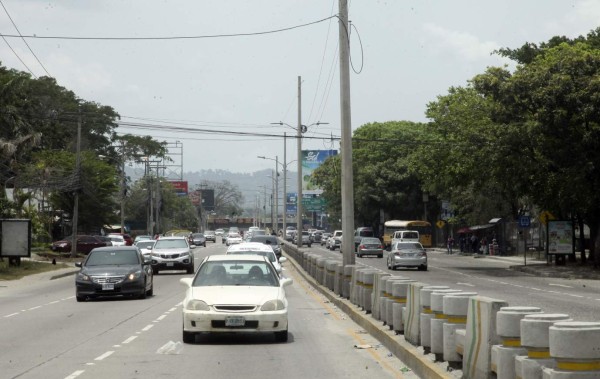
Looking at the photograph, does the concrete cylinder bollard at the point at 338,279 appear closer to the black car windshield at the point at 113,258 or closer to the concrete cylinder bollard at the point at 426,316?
the black car windshield at the point at 113,258

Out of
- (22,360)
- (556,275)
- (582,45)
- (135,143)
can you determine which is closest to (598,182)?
(556,275)

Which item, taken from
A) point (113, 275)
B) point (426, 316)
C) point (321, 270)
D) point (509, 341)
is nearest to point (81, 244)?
point (321, 270)

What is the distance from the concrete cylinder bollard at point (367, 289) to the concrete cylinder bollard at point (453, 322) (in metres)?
8.63

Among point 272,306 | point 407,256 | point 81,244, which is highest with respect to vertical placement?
point 81,244

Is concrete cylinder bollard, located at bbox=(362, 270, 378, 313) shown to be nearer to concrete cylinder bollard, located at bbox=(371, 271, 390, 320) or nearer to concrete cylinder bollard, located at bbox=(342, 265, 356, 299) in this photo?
concrete cylinder bollard, located at bbox=(371, 271, 390, 320)

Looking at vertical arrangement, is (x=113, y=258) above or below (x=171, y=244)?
below

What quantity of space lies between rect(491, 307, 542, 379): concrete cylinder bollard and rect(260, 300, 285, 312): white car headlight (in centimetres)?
769

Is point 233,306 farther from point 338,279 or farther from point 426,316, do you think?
point 338,279

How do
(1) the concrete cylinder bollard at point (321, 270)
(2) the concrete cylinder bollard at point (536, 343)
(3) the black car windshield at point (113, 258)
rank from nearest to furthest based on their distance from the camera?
(2) the concrete cylinder bollard at point (536, 343), (3) the black car windshield at point (113, 258), (1) the concrete cylinder bollard at point (321, 270)

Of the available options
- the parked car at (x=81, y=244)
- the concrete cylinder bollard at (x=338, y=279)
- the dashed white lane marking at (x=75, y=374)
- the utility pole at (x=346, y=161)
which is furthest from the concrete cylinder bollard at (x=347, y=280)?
the parked car at (x=81, y=244)

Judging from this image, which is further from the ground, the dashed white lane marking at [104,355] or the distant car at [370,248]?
the distant car at [370,248]

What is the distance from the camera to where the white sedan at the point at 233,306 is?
15.5 metres

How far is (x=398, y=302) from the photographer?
50.7 ft

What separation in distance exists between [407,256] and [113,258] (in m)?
23.1
